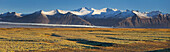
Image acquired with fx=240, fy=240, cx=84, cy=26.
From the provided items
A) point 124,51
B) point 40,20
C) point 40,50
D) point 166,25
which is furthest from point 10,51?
point 166,25

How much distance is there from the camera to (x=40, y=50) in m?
26.2

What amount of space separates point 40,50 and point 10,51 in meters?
3.14

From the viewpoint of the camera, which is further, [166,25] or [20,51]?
[166,25]

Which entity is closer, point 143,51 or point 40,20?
point 143,51

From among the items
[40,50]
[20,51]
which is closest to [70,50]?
[40,50]

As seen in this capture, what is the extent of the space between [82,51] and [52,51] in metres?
3.24

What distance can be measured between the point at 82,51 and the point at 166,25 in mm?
184450

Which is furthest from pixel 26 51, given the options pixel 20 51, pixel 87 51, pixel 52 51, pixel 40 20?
pixel 40 20

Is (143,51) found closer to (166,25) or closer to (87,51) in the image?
(87,51)

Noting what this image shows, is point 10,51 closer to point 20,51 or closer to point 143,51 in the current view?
point 20,51

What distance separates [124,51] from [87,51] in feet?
13.4

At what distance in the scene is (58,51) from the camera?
25.9 meters

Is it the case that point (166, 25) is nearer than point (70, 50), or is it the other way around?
point (70, 50)

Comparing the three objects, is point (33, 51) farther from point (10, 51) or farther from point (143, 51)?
point (143, 51)
